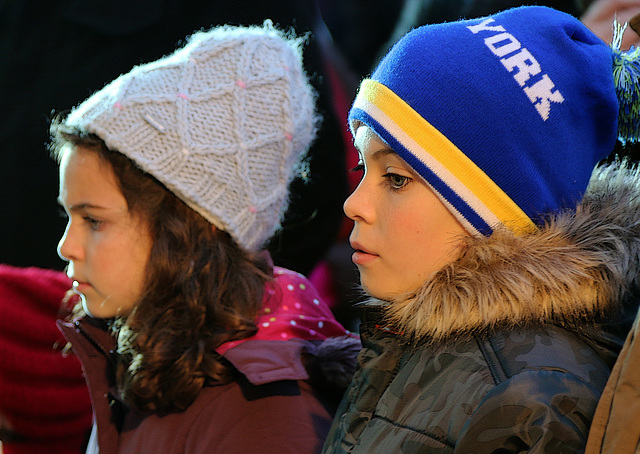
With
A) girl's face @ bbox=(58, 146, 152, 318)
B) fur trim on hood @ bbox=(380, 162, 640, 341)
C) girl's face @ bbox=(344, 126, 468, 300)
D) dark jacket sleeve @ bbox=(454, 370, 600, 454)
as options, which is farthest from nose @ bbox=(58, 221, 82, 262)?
dark jacket sleeve @ bbox=(454, 370, 600, 454)

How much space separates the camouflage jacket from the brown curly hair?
450 millimetres

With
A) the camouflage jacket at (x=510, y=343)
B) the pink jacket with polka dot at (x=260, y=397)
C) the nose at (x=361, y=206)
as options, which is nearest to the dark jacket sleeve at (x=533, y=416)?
the camouflage jacket at (x=510, y=343)

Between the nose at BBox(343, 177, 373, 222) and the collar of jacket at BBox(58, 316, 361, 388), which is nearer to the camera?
the nose at BBox(343, 177, 373, 222)

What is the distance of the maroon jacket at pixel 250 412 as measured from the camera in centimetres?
140

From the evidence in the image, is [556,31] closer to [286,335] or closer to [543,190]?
[543,190]

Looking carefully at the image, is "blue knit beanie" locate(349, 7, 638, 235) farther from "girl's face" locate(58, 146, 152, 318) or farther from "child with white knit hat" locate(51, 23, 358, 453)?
"girl's face" locate(58, 146, 152, 318)

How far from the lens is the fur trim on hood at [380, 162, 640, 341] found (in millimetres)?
1046

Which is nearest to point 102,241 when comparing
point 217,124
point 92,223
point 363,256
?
point 92,223

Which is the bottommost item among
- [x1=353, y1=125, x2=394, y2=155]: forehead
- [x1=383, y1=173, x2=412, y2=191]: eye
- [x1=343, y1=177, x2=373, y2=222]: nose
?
[x1=343, y1=177, x2=373, y2=222]: nose

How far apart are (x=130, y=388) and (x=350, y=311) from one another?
41.8 inches

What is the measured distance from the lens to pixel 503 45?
1.21 m

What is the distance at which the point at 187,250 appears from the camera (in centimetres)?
163

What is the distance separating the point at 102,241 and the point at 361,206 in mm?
715

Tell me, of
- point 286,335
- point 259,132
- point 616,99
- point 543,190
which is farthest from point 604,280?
point 259,132
